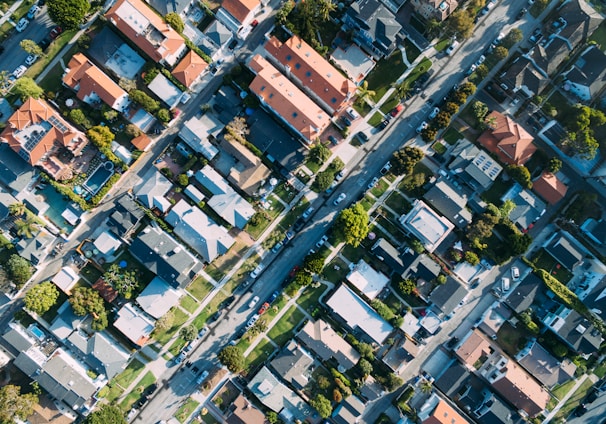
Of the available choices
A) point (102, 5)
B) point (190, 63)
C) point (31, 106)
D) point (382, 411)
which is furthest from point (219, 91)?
point (382, 411)

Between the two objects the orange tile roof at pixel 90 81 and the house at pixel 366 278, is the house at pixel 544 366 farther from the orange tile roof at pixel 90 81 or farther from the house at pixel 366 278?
the orange tile roof at pixel 90 81

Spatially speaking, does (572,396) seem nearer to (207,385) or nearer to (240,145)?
(207,385)

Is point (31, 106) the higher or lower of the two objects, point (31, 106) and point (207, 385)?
the higher

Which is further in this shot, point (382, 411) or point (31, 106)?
point (382, 411)

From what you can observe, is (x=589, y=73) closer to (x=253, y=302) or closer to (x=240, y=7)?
(x=240, y=7)

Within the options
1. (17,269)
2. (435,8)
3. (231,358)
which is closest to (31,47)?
(17,269)
